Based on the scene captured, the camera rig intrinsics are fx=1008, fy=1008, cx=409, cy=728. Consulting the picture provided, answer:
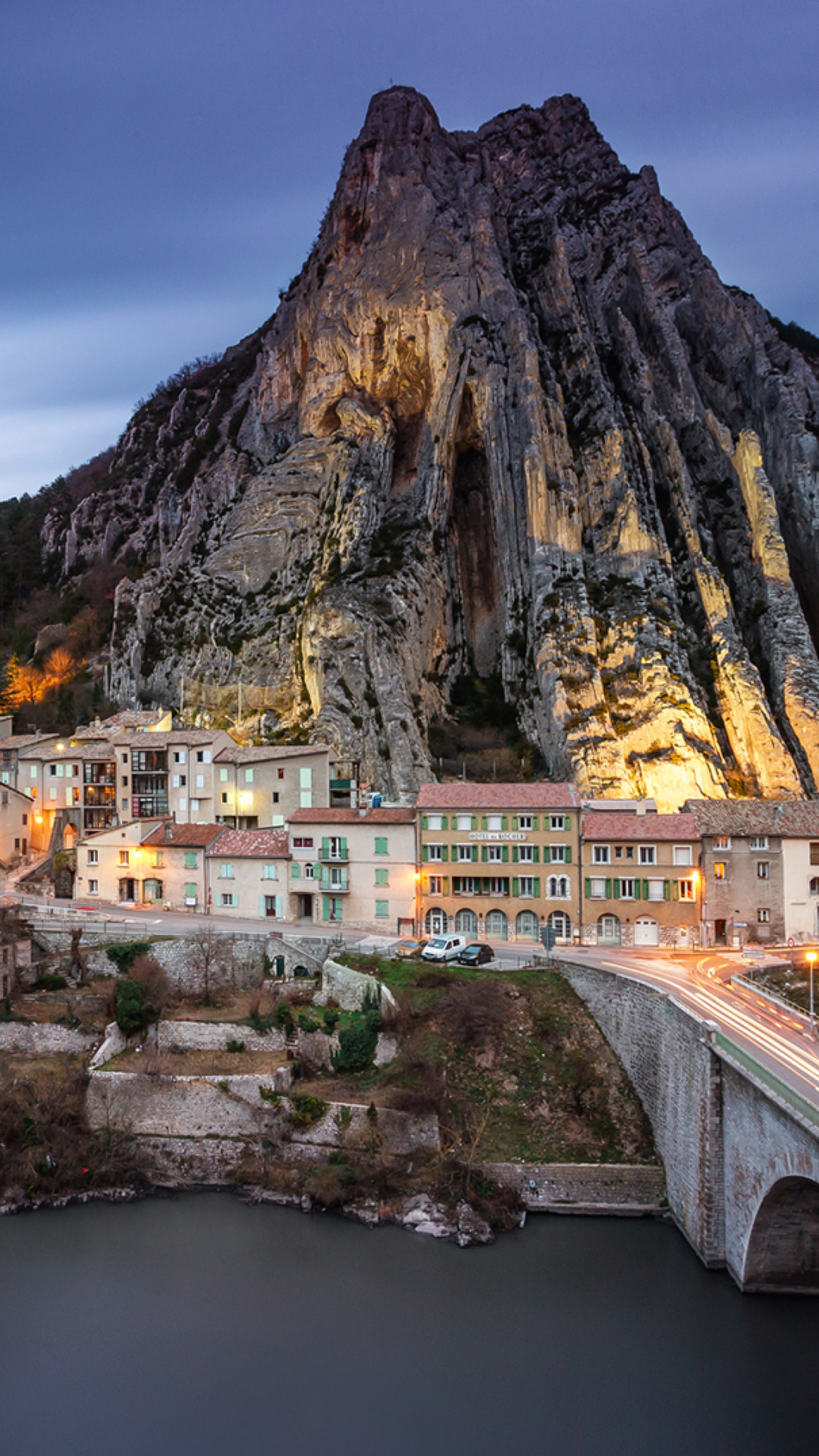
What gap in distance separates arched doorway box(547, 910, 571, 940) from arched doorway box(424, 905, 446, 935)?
4.83 m

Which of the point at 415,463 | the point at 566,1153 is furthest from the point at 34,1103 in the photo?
the point at 415,463

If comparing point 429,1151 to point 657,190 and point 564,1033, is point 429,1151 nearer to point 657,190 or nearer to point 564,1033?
point 564,1033

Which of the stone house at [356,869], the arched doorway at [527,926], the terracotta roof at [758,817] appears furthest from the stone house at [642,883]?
the stone house at [356,869]

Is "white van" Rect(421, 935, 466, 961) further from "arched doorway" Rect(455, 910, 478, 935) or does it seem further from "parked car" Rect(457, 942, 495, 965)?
"arched doorway" Rect(455, 910, 478, 935)

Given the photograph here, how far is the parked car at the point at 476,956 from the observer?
131 ft

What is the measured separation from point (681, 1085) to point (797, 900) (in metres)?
16.7

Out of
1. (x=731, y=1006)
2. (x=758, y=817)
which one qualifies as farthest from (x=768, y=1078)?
(x=758, y=817)

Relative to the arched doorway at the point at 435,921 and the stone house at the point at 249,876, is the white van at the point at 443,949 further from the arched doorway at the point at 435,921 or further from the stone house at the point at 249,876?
the stone house at the point at 249,876

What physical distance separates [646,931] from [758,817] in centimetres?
750

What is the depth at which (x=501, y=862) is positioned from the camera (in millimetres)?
45750

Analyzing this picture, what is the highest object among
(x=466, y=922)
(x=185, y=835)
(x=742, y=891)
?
(x=185, y=835)

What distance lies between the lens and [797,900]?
141ft

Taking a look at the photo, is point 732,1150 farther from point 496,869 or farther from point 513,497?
point 513,497

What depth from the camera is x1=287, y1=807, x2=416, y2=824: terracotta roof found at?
1850 inches
